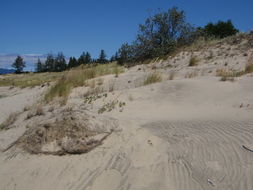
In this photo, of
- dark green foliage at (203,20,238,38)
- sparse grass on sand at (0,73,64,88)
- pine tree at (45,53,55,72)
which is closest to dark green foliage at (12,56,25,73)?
pine tree at (45,53,55,72)

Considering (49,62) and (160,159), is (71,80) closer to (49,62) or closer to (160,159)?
(160,159)

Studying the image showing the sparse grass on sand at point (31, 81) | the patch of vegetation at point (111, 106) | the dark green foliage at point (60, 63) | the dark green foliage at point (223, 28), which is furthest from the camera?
the dark green foliage at point (60, 63)

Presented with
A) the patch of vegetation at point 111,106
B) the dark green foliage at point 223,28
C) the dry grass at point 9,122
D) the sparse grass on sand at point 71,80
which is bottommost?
the dry grass at point 9,122

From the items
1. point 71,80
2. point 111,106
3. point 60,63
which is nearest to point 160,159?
point 111,106

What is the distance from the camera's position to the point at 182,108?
5.23m

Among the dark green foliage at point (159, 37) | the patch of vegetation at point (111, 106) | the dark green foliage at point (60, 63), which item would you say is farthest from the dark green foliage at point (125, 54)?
the dark green foliage at point (60, 63)

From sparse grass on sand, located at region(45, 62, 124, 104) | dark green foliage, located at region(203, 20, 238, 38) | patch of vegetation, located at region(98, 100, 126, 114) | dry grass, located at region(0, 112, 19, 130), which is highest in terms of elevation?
dark green foliage, located at region(203, 20, 238, 38)

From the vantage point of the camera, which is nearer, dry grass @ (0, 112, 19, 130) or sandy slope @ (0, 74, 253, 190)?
sandy slope @ (0, 74, 253, 190)

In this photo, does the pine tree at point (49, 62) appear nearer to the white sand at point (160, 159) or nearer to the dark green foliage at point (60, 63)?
the dark green foliage at point (60, 63)

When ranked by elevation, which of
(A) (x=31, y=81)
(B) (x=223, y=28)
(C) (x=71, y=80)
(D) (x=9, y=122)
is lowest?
(D) (x=9, y=122)

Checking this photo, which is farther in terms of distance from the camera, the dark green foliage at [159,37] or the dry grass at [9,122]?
the dark green foliage at [159,37]

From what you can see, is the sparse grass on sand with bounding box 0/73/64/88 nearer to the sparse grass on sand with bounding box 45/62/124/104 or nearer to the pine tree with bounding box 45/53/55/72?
the sparse grass on sand with bounding box 45/62/124/104

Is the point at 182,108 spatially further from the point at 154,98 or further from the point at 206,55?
the point at 206,55

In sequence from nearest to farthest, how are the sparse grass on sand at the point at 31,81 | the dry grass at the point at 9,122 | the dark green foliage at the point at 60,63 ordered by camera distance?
the dry grass at the point at 9,122, the sparse grass on sand at the point at 31,81, the dark green foliage at the point at 60,63
